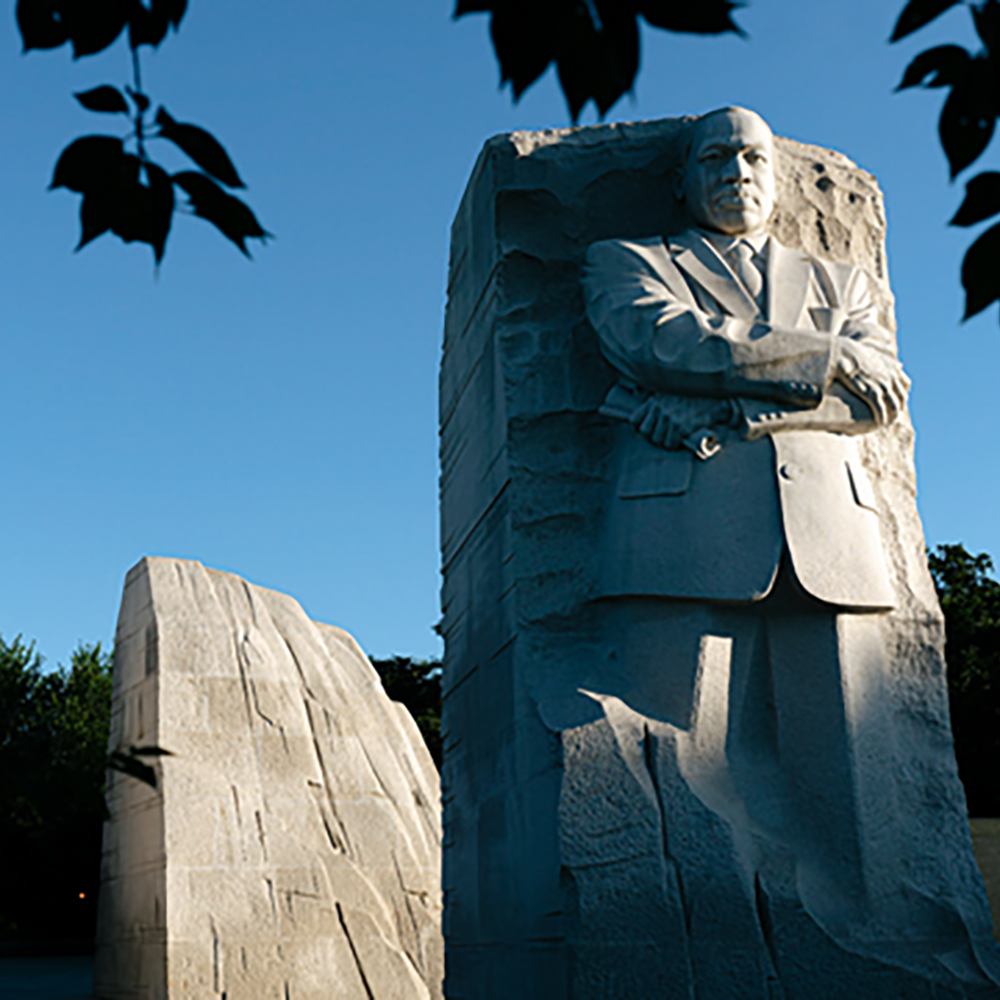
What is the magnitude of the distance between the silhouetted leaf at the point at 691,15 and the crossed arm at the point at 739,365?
298 centimetres

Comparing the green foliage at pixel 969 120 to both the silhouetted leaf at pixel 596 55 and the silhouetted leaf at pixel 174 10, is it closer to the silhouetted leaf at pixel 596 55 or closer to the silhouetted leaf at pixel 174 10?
the silhouetted leaf at pixel 596 55

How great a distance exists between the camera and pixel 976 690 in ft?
54.9

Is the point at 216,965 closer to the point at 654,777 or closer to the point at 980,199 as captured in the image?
the point at 654,777

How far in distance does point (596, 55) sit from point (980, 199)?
43 cm

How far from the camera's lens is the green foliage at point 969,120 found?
1.35 meters

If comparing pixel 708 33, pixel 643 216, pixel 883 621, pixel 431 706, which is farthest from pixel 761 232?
pixel 431 706

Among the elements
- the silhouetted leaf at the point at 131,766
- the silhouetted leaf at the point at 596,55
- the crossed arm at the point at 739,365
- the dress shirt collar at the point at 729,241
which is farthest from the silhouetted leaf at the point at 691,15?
the dress shirt collar at the point at 729,241

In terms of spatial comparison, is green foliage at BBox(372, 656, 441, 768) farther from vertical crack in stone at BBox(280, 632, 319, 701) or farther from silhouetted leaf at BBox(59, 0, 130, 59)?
silhouetted leaf at BBox(59, 0, 130, 59)

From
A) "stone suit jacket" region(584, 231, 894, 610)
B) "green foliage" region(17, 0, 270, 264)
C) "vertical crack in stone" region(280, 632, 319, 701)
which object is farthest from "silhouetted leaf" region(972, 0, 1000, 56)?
"vertical crack in stone" region(280, 632, 319, 701)

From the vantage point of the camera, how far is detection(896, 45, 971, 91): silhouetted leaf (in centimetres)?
138

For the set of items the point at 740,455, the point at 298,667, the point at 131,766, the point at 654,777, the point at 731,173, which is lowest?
the point at 654,777

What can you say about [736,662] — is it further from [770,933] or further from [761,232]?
[761,232]

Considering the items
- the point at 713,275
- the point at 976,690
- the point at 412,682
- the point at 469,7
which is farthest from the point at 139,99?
the point at 412,682

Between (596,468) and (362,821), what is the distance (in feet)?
16.7
